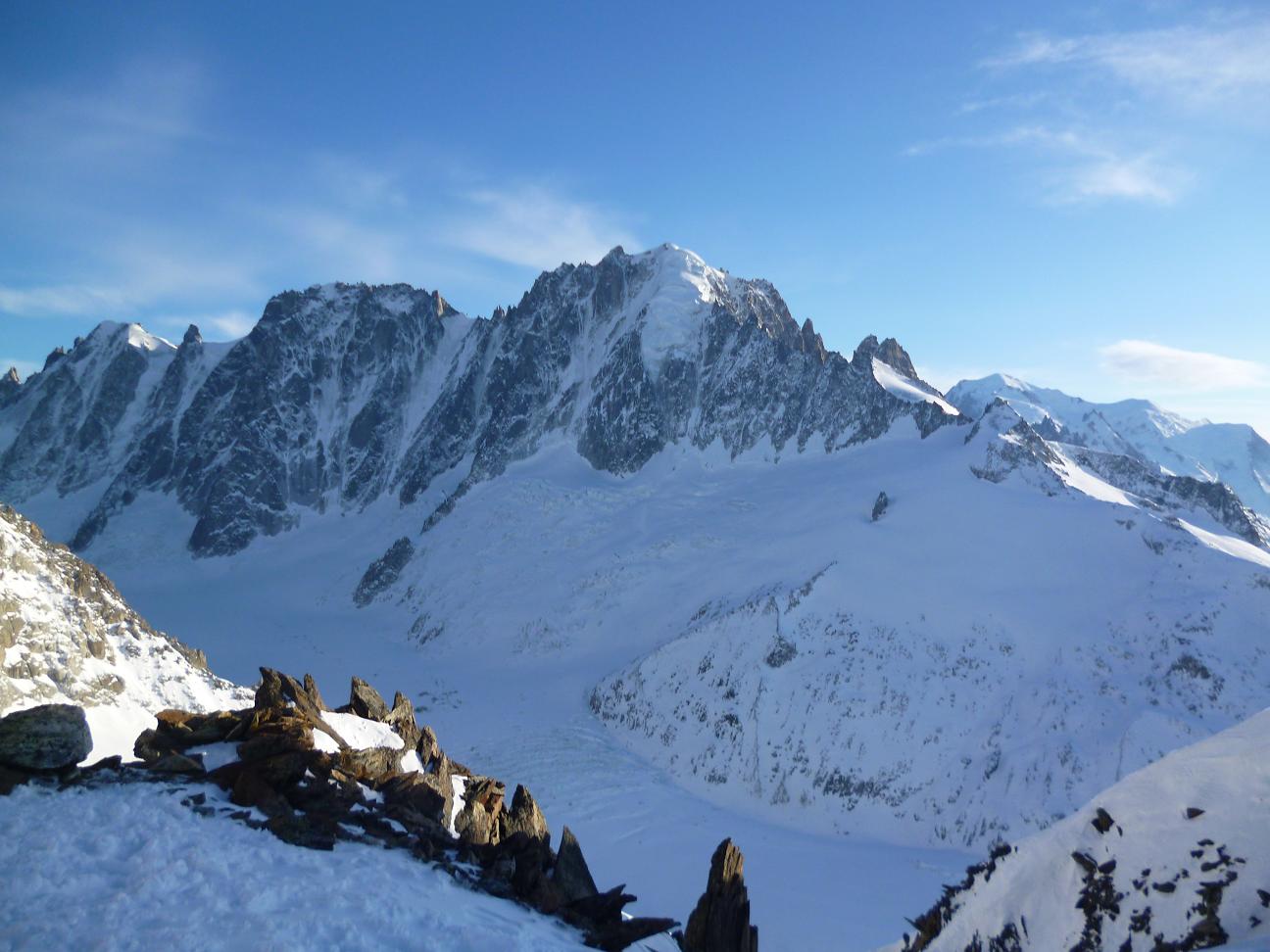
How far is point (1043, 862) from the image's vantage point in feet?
35.5

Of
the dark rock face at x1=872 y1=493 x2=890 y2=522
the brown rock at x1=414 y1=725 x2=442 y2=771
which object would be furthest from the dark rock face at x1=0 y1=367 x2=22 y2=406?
the brown rock at x1=414 y1=725 x2=442 y2=771

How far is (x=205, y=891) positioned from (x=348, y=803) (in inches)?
157

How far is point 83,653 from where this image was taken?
96.1 ft

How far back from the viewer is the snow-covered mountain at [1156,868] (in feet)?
27.4

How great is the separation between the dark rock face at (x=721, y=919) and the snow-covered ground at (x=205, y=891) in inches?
111

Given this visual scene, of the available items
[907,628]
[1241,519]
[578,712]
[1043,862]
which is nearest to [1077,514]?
[907,628]

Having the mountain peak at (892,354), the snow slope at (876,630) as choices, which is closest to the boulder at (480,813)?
the snow slope at (876,630)

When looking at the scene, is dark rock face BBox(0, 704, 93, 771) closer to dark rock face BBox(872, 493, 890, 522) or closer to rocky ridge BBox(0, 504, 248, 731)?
rocky ridge BBox(0, 504, 248, 731)

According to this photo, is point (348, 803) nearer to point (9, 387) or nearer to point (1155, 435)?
point (9, 387)

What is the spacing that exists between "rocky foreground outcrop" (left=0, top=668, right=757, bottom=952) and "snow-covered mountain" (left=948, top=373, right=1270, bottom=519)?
133530 mm

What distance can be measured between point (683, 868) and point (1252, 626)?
2752cm

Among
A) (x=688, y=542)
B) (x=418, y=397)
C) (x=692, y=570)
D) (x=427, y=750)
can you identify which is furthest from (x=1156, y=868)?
(x=418, y=397)

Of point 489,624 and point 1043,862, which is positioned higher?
point 1043,862

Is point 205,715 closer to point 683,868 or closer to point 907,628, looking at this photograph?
point 683,868
